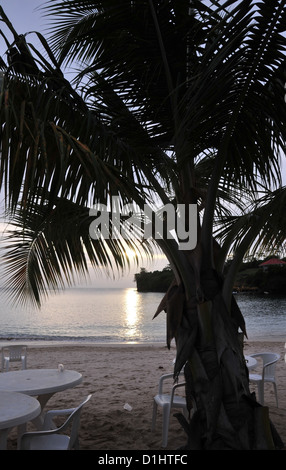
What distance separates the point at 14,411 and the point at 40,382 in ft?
3.40

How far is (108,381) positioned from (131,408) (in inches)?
81.2

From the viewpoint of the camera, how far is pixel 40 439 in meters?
3.15

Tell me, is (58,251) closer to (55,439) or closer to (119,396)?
(55,439)

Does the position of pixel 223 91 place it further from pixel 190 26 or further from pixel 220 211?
pixel 220 211

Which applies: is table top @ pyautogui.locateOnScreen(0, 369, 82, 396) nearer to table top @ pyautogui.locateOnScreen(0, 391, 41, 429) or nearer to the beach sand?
table top @ pyautogui.locateOnScreen(0, 391, 41, 429)

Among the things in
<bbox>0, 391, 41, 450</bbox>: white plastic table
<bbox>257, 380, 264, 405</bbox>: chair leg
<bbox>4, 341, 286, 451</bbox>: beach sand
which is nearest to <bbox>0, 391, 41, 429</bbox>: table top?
<bbox>0, 391, 41, 450</bbox>: white plastic table

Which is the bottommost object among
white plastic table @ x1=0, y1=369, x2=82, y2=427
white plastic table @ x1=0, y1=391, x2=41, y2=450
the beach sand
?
the beach sand

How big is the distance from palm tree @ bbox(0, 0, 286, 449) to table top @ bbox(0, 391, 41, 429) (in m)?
1.04

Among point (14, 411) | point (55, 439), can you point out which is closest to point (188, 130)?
point (14, 411)

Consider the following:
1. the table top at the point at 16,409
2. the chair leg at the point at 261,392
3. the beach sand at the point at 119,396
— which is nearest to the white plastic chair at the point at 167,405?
the beach sand at the point at 119,396

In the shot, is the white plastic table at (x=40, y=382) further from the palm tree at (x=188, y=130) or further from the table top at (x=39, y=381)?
the palm tree at (x=188, y=130)

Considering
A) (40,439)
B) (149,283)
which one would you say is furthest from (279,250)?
(149,283)

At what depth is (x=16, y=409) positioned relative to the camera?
9.67ft

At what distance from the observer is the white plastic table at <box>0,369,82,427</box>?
3.67 m
